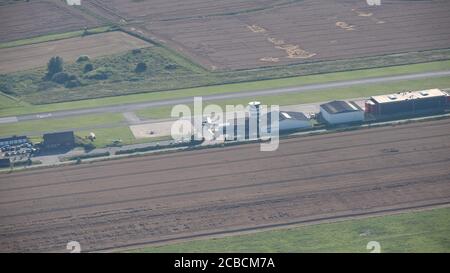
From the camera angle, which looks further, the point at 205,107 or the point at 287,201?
the point at 205,107

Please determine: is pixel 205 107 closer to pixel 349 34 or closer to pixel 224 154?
pixel 224 154

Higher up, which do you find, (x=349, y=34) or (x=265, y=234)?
(x=349, y=34)

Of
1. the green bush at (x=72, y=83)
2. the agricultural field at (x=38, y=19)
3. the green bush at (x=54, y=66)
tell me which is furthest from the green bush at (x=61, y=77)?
the agricultural field at (x=38, y=19)

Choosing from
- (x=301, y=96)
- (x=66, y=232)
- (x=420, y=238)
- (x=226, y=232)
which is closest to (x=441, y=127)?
(x=301, y=96)

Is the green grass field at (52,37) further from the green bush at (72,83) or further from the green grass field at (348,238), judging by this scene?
the green grass field at (348,238)

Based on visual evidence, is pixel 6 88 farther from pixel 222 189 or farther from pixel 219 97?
pixel 222 189
